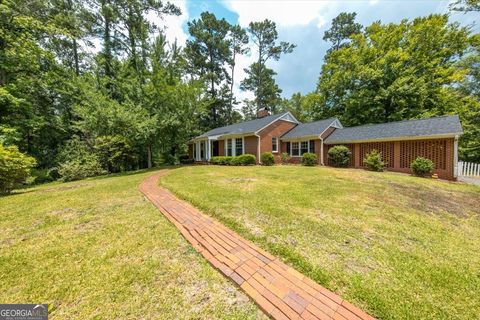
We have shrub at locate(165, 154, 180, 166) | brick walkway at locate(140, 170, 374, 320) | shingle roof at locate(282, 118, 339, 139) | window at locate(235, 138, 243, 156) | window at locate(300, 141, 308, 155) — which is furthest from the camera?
shrub at locate(165, 154, 180, 166)

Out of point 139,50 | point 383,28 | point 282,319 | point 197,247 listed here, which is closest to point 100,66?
point 139,50

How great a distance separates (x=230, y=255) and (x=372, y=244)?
2.37 m

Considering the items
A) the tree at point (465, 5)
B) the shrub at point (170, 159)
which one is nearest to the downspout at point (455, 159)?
the tree at point (465, 5)

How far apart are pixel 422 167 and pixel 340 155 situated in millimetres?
4861

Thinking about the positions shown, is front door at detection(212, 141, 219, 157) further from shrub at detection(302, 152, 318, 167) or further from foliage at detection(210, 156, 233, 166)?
shrub at detection(302, 152, 318, 167)

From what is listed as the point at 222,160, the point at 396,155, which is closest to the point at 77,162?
the point at 222,160

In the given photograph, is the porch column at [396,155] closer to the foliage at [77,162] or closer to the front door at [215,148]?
the front door at [215,148]

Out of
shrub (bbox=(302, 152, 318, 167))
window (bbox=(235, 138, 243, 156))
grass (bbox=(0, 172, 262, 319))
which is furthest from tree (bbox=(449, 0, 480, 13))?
grass (bbox=(0, 172, 262, 319))

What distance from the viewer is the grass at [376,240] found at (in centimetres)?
215

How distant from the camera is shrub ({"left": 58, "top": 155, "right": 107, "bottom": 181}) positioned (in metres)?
13.7

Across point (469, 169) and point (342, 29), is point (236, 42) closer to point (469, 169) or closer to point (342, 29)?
point (342, 29)

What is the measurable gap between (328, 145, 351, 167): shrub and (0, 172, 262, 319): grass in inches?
559

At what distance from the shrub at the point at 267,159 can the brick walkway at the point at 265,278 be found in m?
12.8

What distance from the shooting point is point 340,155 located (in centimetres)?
1496
